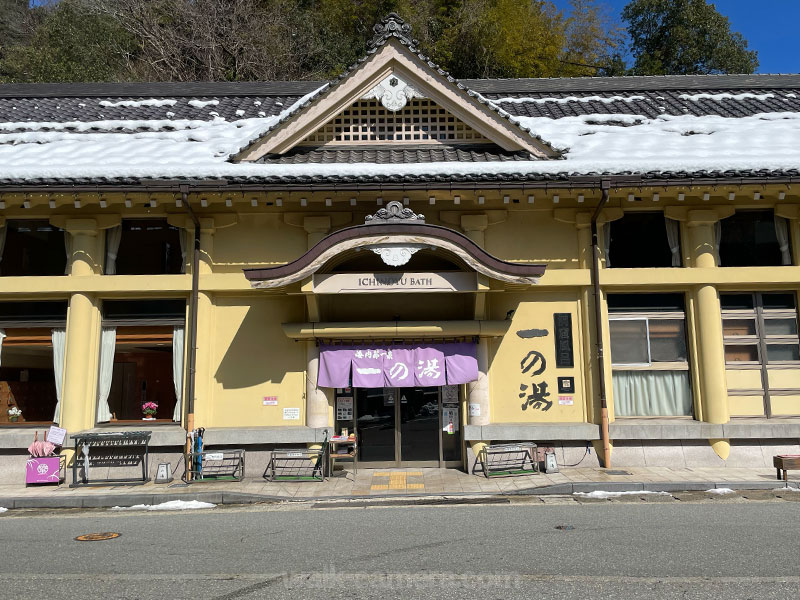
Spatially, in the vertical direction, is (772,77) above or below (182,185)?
above

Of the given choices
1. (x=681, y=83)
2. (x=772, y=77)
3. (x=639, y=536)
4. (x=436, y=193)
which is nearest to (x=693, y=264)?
(x=436, y=193)

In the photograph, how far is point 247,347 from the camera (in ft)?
39.5

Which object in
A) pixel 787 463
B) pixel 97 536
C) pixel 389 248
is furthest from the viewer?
pixel 389 248

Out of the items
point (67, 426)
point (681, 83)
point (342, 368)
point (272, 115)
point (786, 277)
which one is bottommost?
point (67, 426)

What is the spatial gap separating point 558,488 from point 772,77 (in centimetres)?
1595

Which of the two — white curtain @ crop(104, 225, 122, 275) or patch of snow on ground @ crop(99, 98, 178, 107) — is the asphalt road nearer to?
white curtain @ crop(104, 225, 122, 275)

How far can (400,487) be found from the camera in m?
10.3

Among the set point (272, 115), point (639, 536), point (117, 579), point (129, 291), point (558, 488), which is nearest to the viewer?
point (117, 579)

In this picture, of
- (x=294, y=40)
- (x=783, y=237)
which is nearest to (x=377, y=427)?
(x=783, y=237)

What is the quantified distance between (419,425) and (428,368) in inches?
54.4

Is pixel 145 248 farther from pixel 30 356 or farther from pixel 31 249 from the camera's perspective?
Result: pixel 30 356

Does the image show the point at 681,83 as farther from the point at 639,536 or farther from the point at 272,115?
the point at 639,536

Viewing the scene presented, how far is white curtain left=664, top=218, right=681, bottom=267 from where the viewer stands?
40.1 ft

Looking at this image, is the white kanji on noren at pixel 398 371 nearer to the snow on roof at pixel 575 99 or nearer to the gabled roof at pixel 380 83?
the gabled roof at pixel 380 83
